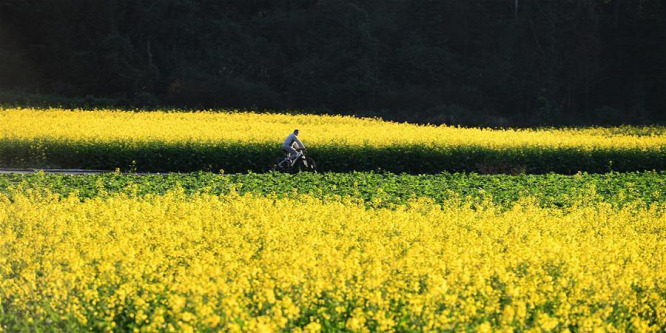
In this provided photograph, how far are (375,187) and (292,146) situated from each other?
21.1 ft

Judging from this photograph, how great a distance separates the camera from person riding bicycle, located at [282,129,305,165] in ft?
80.4

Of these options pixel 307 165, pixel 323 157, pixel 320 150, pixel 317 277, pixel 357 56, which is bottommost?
pixel 317 277

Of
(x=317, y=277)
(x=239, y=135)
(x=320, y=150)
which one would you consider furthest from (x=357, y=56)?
(x=317, y=277)

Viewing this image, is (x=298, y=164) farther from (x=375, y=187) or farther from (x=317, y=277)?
(x=317, y=277)

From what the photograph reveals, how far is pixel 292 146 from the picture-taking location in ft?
81.3

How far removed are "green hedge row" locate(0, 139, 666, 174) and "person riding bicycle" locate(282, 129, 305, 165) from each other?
97.3 inches

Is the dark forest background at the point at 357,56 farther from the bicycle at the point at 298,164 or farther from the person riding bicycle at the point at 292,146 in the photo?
the person riding bicycle at the point at 292,146

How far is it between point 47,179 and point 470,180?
8.97m

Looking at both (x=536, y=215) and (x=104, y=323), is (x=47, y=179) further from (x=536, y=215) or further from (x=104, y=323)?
(x=104, y=323)

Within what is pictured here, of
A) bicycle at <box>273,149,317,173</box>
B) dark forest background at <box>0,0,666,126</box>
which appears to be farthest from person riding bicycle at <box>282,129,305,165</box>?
dark forest background at <box>0,0,666,126</box>

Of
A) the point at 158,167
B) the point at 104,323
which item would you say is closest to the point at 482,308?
the point at 104,323

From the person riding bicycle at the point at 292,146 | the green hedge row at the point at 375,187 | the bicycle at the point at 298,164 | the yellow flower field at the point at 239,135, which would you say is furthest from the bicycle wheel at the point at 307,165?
the green hedge row at the point at 375,187

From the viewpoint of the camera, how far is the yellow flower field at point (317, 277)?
7.53 m

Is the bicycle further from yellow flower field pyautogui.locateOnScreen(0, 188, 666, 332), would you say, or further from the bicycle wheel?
yellow flower field pyautogui.locateOnScreen(0, 188, 666, 332)
